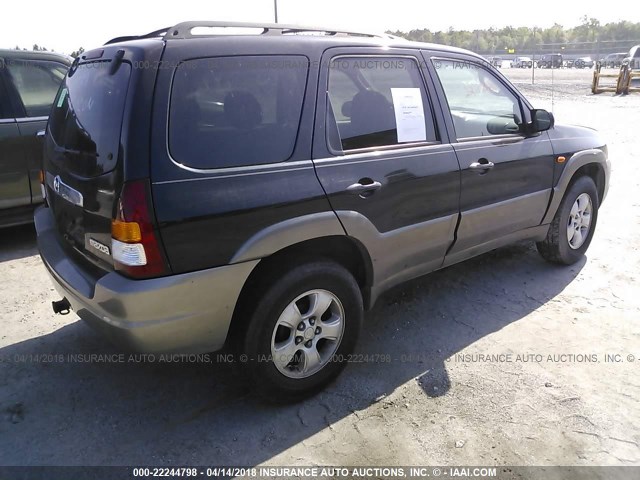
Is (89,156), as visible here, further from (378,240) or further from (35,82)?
(35,82)

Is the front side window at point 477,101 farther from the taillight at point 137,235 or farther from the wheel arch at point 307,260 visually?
the taillight at point 137,235

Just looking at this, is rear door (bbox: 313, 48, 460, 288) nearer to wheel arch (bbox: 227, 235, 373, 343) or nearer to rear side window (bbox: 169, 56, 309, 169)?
wheel arch (bbox: 227, 235, 373, 343)

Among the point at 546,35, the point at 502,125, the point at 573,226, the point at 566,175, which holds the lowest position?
the point at 573,226

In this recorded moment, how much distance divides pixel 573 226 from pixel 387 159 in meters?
2.42

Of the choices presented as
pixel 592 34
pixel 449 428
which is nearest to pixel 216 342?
pixel 449 428

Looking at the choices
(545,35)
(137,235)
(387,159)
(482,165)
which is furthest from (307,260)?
(545,35)

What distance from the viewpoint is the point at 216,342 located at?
2516 millimetres

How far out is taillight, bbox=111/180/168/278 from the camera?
2.19 metres

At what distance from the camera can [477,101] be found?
396 cm

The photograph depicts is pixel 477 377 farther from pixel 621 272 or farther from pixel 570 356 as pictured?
pixel 621 272

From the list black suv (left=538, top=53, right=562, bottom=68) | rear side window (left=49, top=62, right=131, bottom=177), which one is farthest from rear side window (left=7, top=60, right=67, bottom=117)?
black suv (left=538, top=53, right=562, bottom=68)

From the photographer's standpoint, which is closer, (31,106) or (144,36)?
(144,36)

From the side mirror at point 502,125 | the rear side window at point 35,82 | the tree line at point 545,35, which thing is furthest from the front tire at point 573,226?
the tree line at point 545,35

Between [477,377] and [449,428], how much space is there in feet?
1.70
